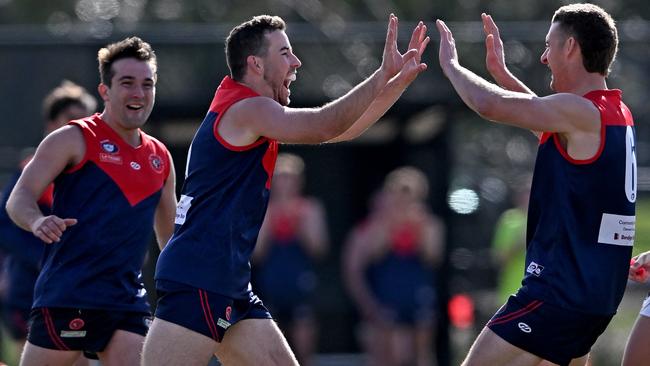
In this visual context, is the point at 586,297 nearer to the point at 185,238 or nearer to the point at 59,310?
the point at 185,238

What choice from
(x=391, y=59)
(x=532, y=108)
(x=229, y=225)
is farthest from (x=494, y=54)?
(x=229, y=225)

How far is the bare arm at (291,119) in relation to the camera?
20.9ft

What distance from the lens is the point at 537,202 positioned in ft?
20.8

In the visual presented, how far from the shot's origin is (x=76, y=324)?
7.20 metres

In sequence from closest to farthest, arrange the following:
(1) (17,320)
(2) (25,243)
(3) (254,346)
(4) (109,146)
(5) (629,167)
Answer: (5) (629,167)
(3) (254,346)
(4) (109,146)
(2) (25,243)
(1) (17,320)

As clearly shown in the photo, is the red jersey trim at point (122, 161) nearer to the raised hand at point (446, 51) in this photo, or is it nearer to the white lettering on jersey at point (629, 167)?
the raised hand at point (446, 51)

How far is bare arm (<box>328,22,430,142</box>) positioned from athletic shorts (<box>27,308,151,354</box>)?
1.53 metres

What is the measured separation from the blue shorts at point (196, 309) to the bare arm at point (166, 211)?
1151 mm

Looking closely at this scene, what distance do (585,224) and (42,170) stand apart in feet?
9.21

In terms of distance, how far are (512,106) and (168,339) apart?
74.4 inches

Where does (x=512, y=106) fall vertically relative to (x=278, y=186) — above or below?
above

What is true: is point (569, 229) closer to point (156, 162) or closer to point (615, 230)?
point (615, 230)

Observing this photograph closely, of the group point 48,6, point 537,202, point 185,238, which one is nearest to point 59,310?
point 185,238

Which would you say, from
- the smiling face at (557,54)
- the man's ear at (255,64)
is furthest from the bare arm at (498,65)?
the man's ear at (255,64)
